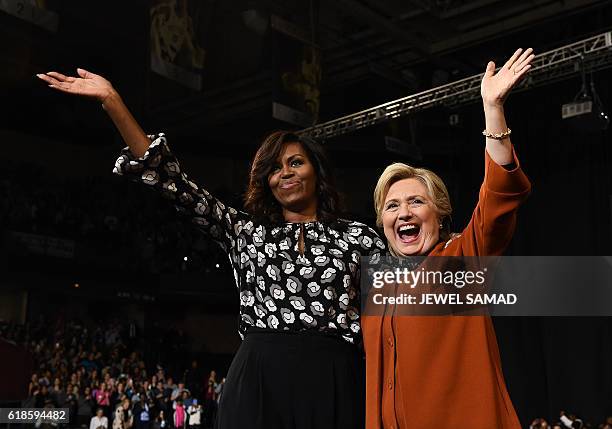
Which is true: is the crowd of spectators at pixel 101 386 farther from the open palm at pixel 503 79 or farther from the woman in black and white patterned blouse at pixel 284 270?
the open palm at pixel 503 79

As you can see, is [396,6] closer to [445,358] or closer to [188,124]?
[188,124]

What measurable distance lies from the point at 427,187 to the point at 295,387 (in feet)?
1.88

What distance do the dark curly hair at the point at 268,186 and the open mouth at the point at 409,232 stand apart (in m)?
0.32

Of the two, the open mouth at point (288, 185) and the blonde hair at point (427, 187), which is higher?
the open mouth at point (288, 185)

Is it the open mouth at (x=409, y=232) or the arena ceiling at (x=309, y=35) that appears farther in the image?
the arena ceiling at (x=309, y=35)

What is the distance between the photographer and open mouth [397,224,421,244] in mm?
1738

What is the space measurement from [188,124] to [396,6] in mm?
5795

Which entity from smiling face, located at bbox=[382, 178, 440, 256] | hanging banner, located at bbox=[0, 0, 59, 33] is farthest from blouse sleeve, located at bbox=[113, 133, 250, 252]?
hanging banner, located at bbox=[0, 0, 59, 33]

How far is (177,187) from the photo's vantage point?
2.00 m

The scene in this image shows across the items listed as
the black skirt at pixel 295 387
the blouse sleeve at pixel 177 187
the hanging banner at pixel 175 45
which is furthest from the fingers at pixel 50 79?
the hanging banner at pixel 175 45

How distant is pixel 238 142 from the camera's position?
2003 centimetres

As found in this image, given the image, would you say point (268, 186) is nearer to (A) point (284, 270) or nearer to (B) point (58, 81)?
(A) point (284, 270)

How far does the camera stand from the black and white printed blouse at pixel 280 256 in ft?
6.20

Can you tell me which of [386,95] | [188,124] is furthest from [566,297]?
[188,124]
